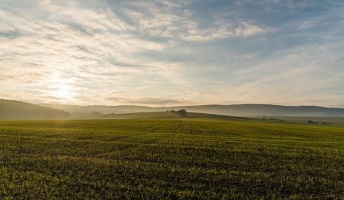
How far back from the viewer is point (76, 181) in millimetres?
15281

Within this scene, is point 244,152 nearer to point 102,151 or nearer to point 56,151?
point 102,151

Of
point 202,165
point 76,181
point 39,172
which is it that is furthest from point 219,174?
point 39,172

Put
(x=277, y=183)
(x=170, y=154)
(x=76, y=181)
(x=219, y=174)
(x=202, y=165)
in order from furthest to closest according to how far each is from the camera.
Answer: (x=170, y=154), (x=202, y=165), (x=219, y=174), (x=277, y=183), (x=76, y=181)

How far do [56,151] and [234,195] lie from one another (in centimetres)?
1903

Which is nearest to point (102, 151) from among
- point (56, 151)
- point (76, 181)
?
point (56, 151)

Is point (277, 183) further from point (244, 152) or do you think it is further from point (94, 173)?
point (94, 173)

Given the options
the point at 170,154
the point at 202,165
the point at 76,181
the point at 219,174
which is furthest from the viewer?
the point at 170,154

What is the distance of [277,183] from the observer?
16.4m

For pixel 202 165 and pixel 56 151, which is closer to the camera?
pixel 202 165

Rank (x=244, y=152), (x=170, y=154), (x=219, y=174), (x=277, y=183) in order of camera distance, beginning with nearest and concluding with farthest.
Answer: (x=277, y=183)
(x=219, y=174)
(x=170, y=154)
(x=244, y=152)

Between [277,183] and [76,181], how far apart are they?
13.0 m

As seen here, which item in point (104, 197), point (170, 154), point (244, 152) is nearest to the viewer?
point (104, 197)

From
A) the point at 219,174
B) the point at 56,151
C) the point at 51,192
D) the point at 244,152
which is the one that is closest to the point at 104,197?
the point at 51,192

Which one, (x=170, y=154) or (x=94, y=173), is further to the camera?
(x=170, y=154)
